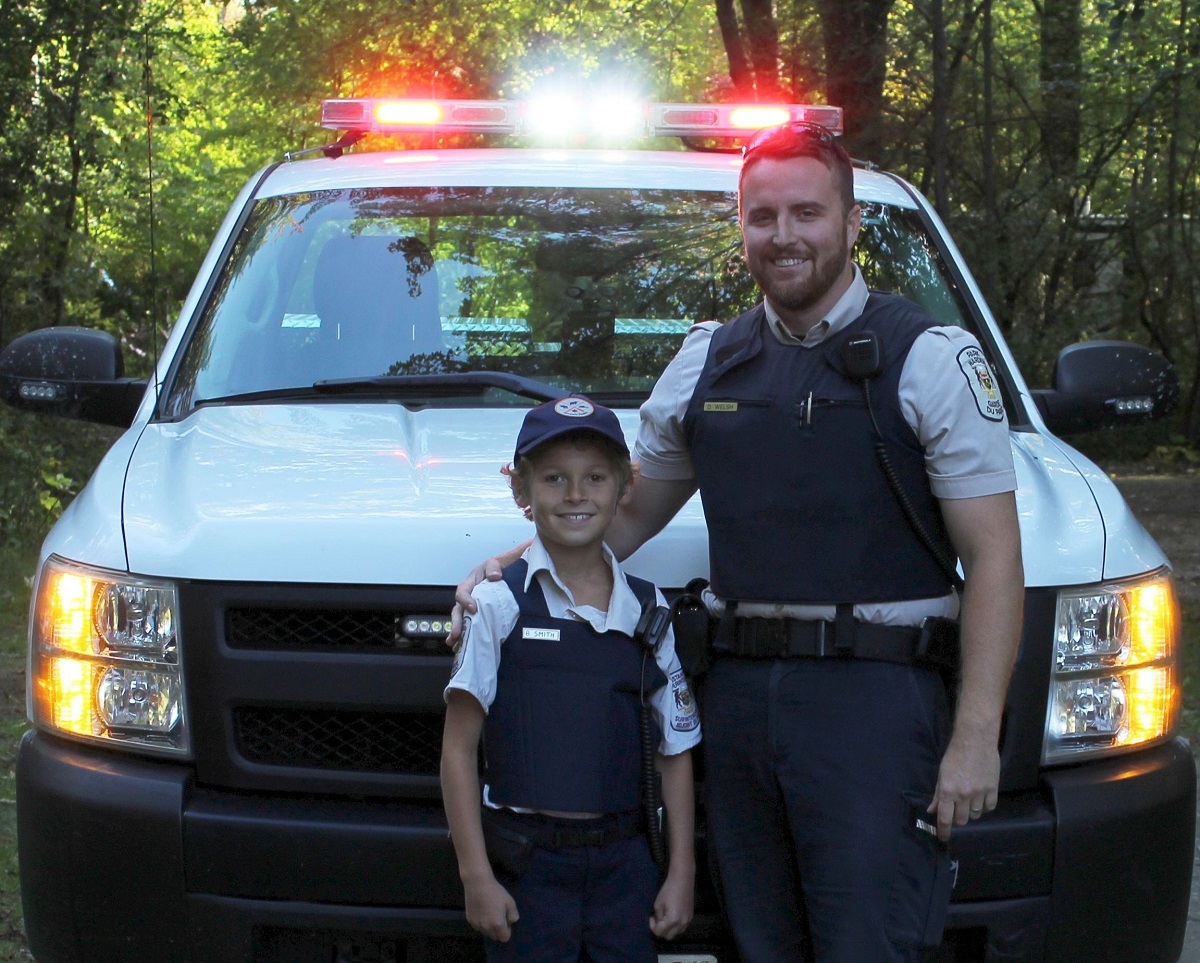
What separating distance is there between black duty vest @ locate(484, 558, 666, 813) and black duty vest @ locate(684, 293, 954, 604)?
24 centimetres

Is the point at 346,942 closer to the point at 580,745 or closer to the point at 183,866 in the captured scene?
the point at 183,866

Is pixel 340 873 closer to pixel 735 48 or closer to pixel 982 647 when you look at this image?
pixel 982 647

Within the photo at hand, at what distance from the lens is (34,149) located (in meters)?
11.3

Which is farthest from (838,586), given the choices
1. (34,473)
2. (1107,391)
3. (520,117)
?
(34,473)

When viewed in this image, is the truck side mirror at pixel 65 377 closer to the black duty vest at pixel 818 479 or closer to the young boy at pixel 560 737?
the young boy at pixel 560 737

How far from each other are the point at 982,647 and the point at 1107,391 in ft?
5.19

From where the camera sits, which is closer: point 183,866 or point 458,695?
point 458,695

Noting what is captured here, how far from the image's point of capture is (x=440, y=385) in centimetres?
361

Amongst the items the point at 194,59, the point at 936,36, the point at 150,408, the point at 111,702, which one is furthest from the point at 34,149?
the point at 111,702

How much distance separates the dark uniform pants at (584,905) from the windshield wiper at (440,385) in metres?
1.28

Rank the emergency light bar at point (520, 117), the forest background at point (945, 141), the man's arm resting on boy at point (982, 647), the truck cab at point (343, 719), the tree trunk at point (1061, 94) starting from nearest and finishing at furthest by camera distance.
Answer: the man's arm resting on boy at point (982, 647)
the truck cab at point (343, 719)
the emergency light bar at point (520, 117)
the forest background at point (945, 141)
the tree trunk at point (1061, 94)

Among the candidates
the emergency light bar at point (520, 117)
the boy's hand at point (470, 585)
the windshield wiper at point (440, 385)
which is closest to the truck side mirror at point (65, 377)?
the windshield wiper at point (440, 385)

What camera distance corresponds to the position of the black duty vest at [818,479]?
2.48 metres

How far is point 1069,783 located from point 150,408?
2.10 meters
